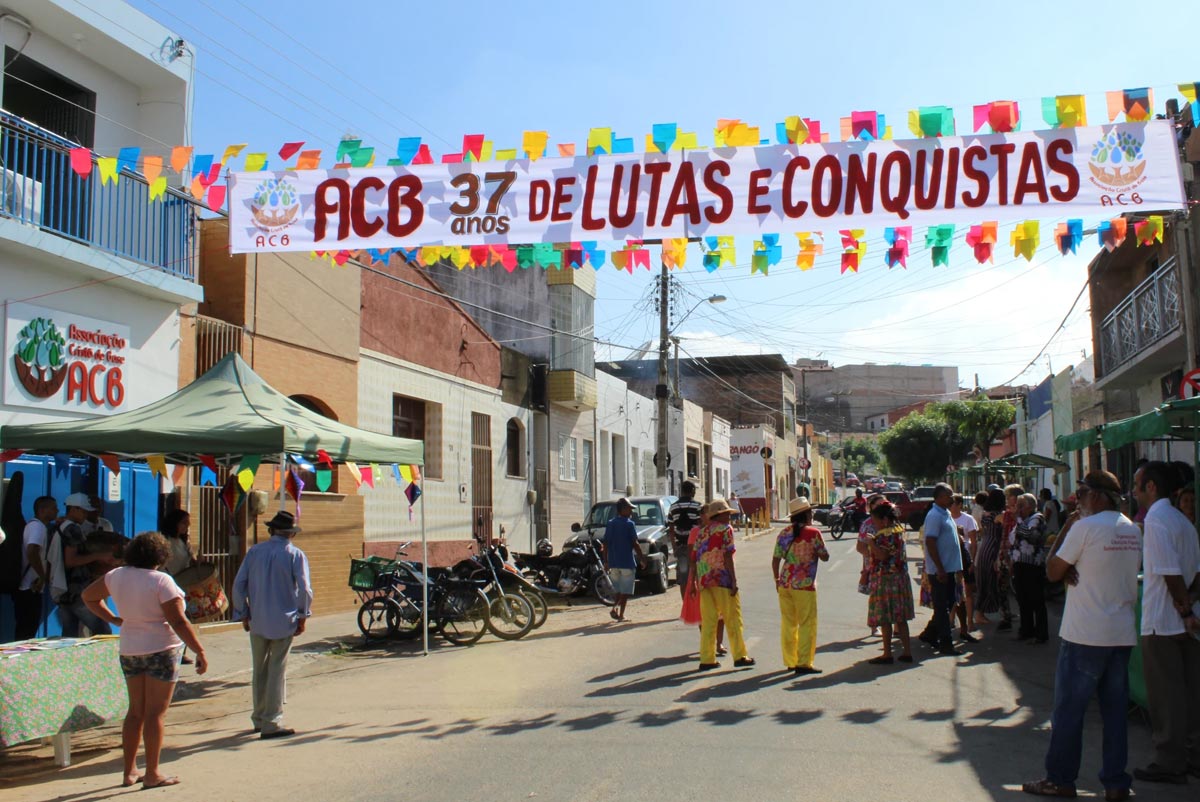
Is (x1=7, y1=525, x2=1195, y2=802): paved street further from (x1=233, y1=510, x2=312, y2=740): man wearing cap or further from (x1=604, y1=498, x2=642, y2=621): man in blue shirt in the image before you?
(x1=604, y1=498, x2=642, y2=621): man in blue shirt

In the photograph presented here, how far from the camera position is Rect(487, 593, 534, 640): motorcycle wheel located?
42.1ft

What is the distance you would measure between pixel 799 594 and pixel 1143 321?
13609mm

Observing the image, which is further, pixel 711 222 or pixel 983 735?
pixel 711 222

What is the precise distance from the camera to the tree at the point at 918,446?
62969mm

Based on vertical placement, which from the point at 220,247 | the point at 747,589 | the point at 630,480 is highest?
the point at 220,247

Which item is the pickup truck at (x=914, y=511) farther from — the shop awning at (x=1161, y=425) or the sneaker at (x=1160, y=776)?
the sneaker at (x=1160, y=776)

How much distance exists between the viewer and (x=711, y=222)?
29.2ft

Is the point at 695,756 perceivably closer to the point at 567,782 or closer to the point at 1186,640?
the point at 567,782

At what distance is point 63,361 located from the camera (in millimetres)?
11844

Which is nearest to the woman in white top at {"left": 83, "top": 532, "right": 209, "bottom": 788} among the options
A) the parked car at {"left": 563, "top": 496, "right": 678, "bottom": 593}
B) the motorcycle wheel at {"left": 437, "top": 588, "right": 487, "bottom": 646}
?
the motorcycle wheel at {"left": 437, "top": 588, "right": 487, "bottom": 646}

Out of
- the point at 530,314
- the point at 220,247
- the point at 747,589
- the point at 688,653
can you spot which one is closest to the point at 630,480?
the point at 530,314

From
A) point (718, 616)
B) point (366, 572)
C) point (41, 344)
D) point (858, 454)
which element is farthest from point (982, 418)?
point (858, 454)

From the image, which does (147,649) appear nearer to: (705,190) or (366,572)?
(705,190)

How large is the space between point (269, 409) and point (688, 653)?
5.25 metres
